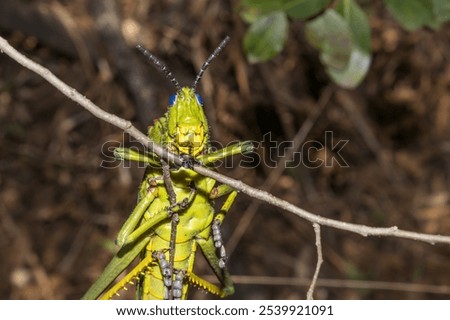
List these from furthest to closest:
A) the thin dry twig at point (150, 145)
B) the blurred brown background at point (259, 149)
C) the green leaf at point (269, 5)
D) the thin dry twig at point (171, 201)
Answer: the blurred brown background at point (259, 149) < the green leaf at point (269, 5) < the thin dry twig at point (171, 201) < the thin dry twig at point (150, 145)

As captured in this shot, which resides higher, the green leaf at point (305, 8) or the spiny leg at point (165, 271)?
the green leaf at point (305, 8)

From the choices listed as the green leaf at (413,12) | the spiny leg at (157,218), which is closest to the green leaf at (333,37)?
the green leaf at (413,12)

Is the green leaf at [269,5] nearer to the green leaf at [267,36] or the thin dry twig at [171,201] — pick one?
the green leaf at [267,36]

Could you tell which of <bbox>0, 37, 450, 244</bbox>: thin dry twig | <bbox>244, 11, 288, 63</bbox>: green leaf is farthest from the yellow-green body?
<bbox>244, 11, 288, 63</bbox>: green leaf

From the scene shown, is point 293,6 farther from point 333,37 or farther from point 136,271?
point 136,271

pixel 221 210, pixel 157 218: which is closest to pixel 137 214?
pixel 157 218
